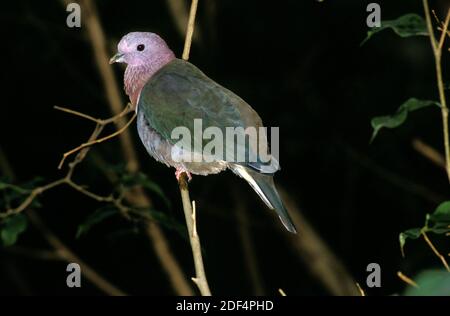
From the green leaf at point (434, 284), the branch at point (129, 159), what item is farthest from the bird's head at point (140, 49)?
the green leaf at point (434, 284)

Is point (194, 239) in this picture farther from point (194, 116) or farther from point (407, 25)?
point (407, 25)

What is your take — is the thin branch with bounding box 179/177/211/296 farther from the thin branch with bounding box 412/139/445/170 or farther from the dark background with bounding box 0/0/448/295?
the dark background with bounding box 0/0/448/295

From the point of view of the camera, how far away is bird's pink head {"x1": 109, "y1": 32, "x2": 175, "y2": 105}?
8.41ft

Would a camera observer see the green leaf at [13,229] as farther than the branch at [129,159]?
No

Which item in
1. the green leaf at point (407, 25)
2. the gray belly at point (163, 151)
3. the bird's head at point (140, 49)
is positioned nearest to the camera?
the green leaf at point (407, 25)

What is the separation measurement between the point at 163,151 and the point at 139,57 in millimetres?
390

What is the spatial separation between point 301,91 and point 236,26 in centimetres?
111

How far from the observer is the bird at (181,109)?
2240 mm

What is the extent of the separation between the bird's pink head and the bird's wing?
0.37ft

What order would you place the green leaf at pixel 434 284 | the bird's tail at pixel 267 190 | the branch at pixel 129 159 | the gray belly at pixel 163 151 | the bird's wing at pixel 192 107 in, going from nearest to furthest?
the green leaf at pixel 434 284, the bird's tail at pixel 267 190, the bird's wing at pixel 192 107, the gray belly at pixel 163 151, the branch at pixel 129 159

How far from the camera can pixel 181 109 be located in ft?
7.77

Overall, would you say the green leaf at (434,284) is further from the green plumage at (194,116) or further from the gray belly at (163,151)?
the gray belly at (163,151)

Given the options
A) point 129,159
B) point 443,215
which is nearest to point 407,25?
point 443,215

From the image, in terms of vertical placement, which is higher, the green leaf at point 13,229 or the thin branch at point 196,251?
the green leaf at point 13,229
